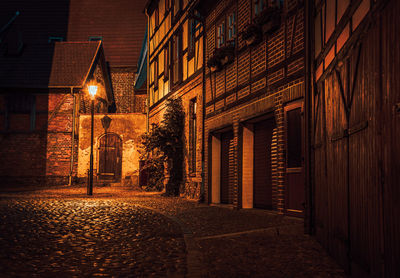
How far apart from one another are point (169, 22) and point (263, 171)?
10606 millimetres

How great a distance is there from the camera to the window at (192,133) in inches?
582

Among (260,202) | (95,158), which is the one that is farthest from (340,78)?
(95,158)

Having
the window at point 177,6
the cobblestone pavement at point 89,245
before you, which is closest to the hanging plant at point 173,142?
the window at point 177,6

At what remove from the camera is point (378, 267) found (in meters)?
3.19

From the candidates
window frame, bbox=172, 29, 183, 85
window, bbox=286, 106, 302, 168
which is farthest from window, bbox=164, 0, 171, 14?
window, bbox=286, 106, 302, 168

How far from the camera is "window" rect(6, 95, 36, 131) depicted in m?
25.5

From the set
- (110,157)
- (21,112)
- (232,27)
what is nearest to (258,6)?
(232,27)

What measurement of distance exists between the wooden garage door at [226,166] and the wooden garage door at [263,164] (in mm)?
1653

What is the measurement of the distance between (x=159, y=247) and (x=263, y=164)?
15.2ft

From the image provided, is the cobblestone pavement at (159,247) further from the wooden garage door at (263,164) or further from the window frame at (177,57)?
the window frame at (177,57)

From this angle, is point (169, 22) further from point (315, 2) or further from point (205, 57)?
point (315, 2)

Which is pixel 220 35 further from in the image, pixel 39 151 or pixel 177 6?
pixel 39 151

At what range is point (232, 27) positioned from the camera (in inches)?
451

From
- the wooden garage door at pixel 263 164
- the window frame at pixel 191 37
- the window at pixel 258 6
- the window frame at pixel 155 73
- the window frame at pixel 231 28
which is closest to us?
the window at pixel 258 6
